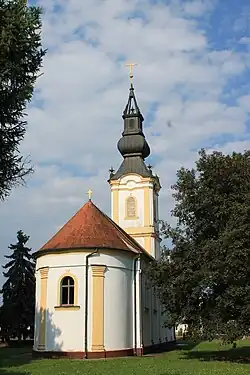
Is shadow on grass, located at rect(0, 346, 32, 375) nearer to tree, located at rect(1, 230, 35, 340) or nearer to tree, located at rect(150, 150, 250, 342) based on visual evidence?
tree, located at rect(150, 150, 250, 342)

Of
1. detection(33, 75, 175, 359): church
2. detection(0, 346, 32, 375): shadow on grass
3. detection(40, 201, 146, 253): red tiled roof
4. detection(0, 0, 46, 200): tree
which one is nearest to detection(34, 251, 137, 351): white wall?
detection(33, 75, 175, 359): church

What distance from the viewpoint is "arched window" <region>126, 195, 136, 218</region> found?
42156 millimetres

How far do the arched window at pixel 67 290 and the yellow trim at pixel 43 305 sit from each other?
3.46ft

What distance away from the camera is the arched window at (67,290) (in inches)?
1162

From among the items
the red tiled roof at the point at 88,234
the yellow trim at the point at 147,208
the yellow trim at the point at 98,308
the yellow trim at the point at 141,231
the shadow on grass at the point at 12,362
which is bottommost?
the shadow on grass at the point at 12,362

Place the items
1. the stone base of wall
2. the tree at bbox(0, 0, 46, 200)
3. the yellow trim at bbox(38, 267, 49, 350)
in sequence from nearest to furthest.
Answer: the tree at bbox(0, 0, 46, 200) → the stone base of wall → the yellow trim at bbox(38, 267, 49, 350)

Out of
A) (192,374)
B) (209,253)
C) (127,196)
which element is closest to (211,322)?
(209,253)

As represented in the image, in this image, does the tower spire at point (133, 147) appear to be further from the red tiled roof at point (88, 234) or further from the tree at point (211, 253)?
the tree at point (211, 253)

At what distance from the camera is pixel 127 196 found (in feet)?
138

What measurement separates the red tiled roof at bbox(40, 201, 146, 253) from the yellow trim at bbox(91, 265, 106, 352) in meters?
1.49

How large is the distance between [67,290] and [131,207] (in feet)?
44.7

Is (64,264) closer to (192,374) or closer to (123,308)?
(123,308)

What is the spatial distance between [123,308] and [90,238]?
4.31 metres

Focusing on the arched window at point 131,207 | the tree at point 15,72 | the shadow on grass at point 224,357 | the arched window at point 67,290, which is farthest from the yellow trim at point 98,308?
the tree at point 15,72
